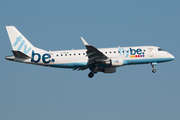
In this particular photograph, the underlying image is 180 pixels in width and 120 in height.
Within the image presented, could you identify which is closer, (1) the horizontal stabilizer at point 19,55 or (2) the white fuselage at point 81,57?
(1) the horizontal stabilizer at point 19,55

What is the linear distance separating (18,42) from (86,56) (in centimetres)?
1315

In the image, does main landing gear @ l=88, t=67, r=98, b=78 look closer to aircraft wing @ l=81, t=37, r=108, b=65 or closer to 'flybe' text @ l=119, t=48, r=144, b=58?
aircraft wing @ l=81, t=37, r=108, b=65

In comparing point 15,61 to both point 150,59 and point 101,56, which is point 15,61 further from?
point 150,59

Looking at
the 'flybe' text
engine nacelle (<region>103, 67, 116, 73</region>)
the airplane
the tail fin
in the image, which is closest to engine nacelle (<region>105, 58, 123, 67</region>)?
the airplane

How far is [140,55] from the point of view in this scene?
58.4m

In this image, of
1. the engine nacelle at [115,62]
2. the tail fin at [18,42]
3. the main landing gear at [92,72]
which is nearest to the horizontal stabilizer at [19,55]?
the tail fin at [18,42]

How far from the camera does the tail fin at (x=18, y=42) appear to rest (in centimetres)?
5841

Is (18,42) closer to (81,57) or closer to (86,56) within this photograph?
(81,57)

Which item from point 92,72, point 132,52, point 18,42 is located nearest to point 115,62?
point 132,52

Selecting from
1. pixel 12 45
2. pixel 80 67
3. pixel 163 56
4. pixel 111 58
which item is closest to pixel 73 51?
pixel 80 67

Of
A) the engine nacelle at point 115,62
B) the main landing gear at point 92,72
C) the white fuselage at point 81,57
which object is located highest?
the white fuselage at point 81,57

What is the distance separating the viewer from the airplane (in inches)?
2196

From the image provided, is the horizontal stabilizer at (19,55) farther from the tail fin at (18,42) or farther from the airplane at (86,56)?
the tail fin at (18,42)

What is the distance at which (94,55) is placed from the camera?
55250 millimetres
